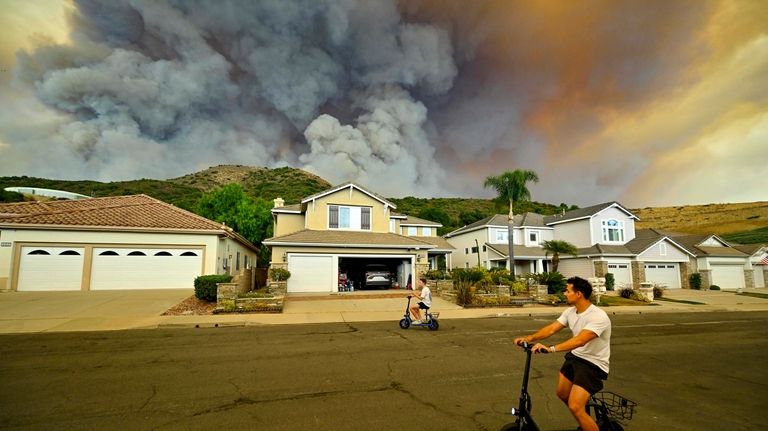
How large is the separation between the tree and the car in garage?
1817 cm

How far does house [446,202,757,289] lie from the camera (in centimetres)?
3066

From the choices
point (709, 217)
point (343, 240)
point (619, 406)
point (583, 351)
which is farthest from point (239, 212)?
point (709, 217)

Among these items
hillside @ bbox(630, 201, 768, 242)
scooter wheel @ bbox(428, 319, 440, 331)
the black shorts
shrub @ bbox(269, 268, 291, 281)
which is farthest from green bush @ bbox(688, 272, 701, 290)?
hillside @ bbox(630, 201, 768, 242)

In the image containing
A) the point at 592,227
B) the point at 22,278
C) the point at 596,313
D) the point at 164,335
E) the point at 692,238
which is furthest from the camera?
the point at 692,238

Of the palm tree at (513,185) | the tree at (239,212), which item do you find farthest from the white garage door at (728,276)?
the tree at (239,212)

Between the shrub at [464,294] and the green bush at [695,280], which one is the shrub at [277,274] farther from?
the green bush at [695,280]

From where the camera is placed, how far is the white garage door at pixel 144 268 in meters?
19.4

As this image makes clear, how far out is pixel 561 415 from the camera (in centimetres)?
482

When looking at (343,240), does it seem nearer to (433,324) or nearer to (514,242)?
(433,324)

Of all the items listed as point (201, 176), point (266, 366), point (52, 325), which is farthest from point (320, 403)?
point (201, 176)

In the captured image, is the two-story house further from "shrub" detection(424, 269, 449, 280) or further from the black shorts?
the black shorts

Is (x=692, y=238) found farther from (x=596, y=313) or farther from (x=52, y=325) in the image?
(x=52, y=325)

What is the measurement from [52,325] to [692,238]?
47.6 m

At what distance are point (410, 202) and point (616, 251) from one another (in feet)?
155
